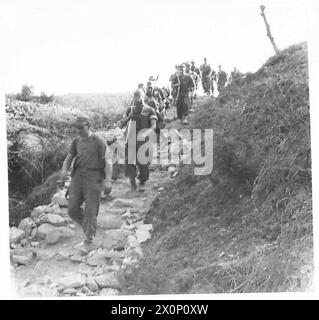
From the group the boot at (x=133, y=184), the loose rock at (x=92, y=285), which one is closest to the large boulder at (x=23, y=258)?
the loose rock at (x=92, y=285)

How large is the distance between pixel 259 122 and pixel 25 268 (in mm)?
2672

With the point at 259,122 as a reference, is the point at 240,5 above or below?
above

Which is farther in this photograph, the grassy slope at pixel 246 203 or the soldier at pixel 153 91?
the soldier at pixel 153 91

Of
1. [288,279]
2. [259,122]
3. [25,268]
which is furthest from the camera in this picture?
[259,122]

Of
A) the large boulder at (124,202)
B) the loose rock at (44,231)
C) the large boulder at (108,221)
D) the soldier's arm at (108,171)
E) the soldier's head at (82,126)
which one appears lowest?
the loose rock at (44,231)

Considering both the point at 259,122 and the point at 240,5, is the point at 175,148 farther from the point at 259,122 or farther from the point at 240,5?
the point at 240,5

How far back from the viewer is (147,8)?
19.1 ft

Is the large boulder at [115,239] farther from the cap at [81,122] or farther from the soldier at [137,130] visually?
the cap at [81,122]

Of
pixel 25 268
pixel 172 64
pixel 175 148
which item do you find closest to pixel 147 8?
pixel 172 64

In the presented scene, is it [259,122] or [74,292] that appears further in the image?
[259,122]

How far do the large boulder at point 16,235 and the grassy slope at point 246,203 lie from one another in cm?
108

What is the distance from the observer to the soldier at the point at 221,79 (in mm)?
5918

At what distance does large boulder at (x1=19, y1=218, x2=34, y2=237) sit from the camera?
5.74 m

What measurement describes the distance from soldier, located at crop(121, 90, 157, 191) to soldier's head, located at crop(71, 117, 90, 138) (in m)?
0.35
